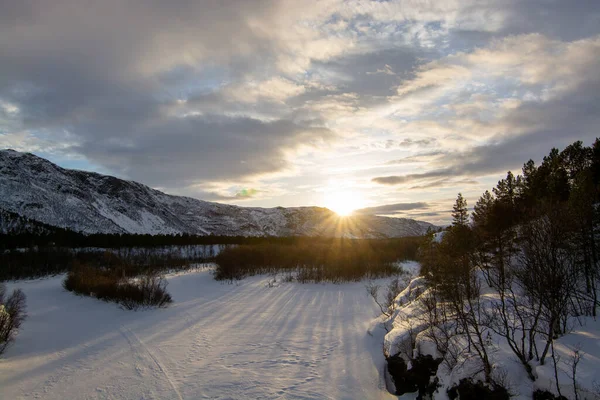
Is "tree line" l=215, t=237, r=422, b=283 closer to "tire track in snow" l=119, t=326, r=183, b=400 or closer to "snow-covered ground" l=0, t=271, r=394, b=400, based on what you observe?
"snow-covered ground" l=0, t=271, r=394, b=400

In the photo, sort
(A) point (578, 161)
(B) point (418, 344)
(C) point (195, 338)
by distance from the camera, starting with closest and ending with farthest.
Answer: (B) point (418, 344) < (C) point (195, 338) < (A) point (578, 161)

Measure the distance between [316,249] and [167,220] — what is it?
6042 inches

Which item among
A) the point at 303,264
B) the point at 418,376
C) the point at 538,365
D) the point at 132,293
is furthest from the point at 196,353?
the point at 303,264

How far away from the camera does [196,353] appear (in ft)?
44.0

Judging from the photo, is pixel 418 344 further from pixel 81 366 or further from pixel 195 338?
pixel 81 366

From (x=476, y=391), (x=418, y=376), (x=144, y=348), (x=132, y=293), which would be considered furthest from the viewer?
(x=132, y=293)

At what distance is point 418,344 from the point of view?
1048 cm

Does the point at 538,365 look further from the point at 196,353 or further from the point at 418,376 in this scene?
the point at 196,353

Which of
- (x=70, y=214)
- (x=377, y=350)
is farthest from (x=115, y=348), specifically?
(x=70, y=214)

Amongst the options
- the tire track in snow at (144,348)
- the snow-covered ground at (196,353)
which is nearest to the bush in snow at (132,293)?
the snow-covered ground at (196,353)

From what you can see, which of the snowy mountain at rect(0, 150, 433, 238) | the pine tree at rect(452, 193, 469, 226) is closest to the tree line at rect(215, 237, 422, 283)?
the pine tree at rect(452, 193, 469, 226)

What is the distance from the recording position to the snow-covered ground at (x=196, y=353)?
10164mm

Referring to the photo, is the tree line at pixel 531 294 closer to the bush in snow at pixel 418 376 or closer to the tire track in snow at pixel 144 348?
the bush in snow at pixel 418 376

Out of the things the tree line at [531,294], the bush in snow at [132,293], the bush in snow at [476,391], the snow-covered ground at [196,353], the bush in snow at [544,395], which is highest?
the tree line at [531,294]
